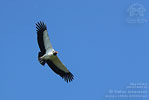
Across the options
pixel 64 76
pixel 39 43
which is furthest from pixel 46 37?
pixel 64 76

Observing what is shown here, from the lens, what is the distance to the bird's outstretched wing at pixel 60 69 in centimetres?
4241

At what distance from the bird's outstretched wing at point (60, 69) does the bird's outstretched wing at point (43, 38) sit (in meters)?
1.36

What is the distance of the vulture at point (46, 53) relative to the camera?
41.2m

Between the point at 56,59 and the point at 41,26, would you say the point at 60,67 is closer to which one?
the point at 56,59

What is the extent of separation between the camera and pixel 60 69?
4284 centimetres

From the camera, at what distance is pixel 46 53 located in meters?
41.6

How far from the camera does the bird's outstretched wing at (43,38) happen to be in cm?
4112

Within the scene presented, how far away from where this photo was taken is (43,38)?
135 ft

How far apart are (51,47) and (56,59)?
1156 mm

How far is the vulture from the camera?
41.2 metres

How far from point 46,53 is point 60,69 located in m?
1.98

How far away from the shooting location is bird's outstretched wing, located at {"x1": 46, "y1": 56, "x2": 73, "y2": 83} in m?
42.4

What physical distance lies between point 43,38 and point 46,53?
115 cm

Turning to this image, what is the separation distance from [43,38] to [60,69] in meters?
3.02
